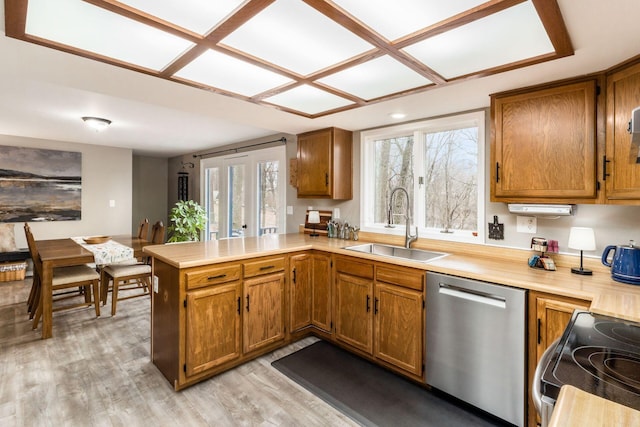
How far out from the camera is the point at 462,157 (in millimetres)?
2711

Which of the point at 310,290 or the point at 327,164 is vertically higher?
the point at 327,164

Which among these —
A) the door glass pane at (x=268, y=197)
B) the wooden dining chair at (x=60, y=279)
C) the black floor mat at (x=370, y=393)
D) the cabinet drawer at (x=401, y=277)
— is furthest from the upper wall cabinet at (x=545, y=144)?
the wooden dining chair at (x=60, y=279)

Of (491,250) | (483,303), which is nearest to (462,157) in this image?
(491,250)

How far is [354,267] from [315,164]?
51.8 inches

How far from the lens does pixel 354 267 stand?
8.54 feet

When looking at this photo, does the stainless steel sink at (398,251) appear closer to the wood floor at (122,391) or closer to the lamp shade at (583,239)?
the lamp shade at (583,239)

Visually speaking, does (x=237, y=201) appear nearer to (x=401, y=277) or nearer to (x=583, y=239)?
(x=401, y=277)

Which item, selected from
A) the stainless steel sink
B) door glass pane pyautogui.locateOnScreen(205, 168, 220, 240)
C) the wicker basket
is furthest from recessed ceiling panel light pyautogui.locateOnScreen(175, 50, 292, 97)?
the wicker basket

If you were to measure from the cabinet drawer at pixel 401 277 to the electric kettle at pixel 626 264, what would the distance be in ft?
3.41

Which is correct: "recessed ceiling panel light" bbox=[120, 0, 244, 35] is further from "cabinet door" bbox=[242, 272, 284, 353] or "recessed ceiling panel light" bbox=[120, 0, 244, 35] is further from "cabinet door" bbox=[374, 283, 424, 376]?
"cabinet door" bbox=[374, 283, 424, 376]

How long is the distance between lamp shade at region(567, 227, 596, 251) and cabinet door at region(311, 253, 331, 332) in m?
1.72

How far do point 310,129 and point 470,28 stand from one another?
7.01ft

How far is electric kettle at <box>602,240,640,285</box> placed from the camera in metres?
1.71

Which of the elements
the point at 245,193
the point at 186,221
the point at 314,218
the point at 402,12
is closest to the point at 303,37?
the point at 402,12
